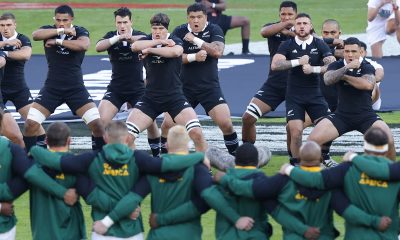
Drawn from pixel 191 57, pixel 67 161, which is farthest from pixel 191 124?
pixel 67 161

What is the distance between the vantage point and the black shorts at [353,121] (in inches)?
605

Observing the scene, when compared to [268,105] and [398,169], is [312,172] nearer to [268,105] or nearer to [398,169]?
[398,169]

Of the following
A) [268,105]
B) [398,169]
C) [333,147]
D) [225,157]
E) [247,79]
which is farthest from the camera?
[247,79]

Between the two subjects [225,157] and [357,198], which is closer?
[357,198]

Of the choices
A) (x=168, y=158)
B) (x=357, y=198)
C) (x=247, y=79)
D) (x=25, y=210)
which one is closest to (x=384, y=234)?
(x=357, y=198)

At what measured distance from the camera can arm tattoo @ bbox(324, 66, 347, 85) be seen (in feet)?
49.6

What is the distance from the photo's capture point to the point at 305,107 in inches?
640

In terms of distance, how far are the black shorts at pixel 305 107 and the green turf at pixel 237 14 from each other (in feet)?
44.6

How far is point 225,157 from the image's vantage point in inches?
615

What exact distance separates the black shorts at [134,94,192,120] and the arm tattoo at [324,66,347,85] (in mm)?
1780

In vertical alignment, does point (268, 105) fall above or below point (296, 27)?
below

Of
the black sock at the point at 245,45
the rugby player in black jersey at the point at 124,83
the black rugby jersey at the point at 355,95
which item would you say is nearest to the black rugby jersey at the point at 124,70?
the rugby player in black jersey at the point at 124,83

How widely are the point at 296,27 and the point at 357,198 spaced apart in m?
5.67

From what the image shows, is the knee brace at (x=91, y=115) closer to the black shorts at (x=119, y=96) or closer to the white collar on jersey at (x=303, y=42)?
the black shorts at (x=119, y=96)
